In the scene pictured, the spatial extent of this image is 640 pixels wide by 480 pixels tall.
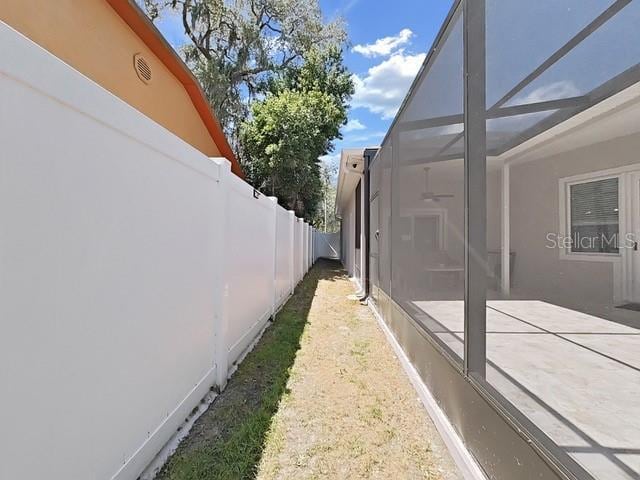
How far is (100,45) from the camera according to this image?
4.58m

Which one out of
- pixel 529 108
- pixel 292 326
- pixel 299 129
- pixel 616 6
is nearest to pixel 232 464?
pixel 529 108

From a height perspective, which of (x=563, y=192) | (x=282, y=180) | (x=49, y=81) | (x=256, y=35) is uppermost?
(x=256, y=35)

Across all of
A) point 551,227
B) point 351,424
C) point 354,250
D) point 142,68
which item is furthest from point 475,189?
point 354,250

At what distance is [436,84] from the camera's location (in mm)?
2645

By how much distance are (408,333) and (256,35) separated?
51.9 feet

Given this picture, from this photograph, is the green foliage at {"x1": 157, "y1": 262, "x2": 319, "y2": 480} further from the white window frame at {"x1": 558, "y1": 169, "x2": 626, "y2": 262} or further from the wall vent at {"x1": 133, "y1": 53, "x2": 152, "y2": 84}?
the wall vent at {"x1": 133, "y1": 53, "x2": 152, "y2": 84}

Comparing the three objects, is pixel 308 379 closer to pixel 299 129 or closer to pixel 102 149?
pixel 102 149

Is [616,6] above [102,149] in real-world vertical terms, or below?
above

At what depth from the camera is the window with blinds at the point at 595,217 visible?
134cm

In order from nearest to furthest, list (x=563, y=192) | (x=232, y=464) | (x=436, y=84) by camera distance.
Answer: (x=563, y=192) < (x=232, y=464) < (x=436, y=84)

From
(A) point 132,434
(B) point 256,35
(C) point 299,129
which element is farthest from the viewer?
(B) point 256,35

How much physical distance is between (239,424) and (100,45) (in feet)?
15.9

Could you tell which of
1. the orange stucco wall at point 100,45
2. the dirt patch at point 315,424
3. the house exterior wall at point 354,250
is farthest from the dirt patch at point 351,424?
the orange stucco wall at point 100,45

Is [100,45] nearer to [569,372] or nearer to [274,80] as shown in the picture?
[569,372]
